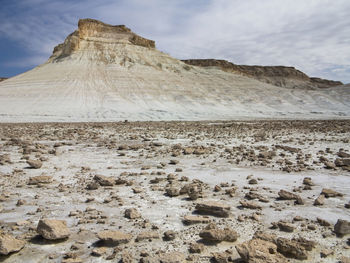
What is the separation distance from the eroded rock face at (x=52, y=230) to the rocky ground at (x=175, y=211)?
0.04 feet

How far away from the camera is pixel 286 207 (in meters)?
4.15

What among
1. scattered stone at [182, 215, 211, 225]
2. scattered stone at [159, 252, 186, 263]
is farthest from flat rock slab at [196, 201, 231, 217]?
scattered stone at [159, 252, 186, 263]

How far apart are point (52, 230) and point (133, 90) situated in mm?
39195

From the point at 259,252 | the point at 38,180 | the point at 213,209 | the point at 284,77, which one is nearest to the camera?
the point at 259,252

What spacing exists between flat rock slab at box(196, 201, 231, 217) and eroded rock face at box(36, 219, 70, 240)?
1.69 meters

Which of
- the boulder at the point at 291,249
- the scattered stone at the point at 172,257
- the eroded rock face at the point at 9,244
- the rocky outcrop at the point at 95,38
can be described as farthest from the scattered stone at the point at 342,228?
the rocky outcrop at the point at 95,38

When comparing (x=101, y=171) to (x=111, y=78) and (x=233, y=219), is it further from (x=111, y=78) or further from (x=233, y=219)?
(x=111, y=78)

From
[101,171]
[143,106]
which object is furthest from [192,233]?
[143,106]

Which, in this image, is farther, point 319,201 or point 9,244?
point 319,201

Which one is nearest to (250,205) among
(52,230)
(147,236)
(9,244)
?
(147,236)

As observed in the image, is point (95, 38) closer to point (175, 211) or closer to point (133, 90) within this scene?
point (133, 90)

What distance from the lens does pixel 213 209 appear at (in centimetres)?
387

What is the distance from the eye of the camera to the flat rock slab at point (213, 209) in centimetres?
380

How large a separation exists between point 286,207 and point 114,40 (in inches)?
2201
